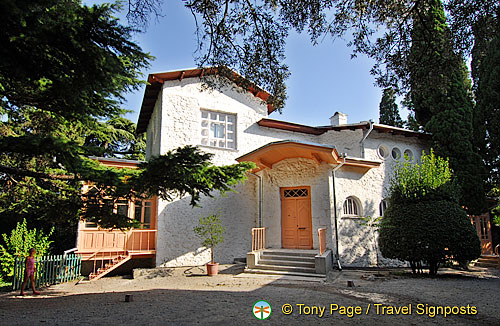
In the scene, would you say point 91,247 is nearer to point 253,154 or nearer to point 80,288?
point 80,288

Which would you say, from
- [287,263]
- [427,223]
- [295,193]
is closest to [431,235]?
[427,223]

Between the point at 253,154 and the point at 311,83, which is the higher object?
the point at 311,83

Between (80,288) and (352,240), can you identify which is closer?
(80,288)

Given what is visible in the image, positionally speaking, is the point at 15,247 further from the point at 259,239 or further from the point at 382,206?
the point at 382,206

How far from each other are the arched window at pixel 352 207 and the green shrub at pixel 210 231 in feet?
16.1

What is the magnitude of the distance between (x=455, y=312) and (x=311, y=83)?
573 cm

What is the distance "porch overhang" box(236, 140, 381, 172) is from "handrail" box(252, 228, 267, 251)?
94.9 inches

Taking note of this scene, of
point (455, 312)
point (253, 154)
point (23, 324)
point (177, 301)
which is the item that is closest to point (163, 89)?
point (253, 154)

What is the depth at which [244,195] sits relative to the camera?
42.2ft

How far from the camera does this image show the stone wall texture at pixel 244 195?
11438mm

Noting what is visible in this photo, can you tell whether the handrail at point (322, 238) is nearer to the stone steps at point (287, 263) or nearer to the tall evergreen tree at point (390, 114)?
the stone steps at point (287, 263)

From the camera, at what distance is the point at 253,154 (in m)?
11.8

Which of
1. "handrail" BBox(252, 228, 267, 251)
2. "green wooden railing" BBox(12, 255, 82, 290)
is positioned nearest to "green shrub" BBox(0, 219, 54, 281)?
"green wooden railing" BBox(12, 255, 82, 290)

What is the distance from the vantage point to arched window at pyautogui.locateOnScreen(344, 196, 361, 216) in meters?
12.1
